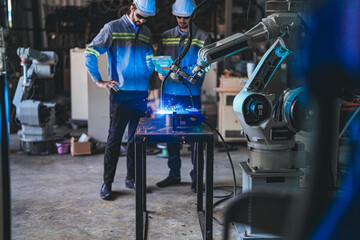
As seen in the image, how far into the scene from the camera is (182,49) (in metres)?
3.04

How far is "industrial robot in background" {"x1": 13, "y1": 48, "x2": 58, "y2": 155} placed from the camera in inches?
169

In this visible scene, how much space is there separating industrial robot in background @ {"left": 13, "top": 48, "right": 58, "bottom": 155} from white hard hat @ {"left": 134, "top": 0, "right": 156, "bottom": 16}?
1919 millimetres

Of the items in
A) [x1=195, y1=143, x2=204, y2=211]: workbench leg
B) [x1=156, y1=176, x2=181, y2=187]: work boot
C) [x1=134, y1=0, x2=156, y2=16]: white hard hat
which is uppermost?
[x1=134, y1=0, x2=156, y2=16]: white hard hat

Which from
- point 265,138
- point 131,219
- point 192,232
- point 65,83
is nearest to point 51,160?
point 131,219

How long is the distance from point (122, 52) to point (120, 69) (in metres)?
0.14

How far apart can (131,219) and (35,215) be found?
2.29 feet

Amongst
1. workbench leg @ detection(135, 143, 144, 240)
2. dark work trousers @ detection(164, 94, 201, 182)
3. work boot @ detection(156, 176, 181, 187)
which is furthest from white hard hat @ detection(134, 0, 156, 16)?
work boot @ detection(156, 176, 181, 187)

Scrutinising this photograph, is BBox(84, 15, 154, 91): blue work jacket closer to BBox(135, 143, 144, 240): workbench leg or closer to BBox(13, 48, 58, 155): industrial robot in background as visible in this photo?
BBox(135, 143, 144, 240): workbench leg

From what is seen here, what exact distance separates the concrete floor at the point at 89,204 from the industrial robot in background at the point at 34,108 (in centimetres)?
33

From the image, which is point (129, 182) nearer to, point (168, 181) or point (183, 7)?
point (168, 181)

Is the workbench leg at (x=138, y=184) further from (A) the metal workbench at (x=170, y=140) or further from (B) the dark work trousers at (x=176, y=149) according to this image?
(B) the dark work trousers at (x=176, y=149)

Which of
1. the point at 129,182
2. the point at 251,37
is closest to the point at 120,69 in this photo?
the point at 129,182

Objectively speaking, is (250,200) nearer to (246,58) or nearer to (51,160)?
(51,160)

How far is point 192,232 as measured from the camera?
7.93 feet
